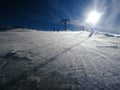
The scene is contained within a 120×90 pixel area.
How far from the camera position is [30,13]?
409 ft

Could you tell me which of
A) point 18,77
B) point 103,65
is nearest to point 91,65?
point 103,65

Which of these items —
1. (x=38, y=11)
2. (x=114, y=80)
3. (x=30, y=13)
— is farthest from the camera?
(x=38, y=11)

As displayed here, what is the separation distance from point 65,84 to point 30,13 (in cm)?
13386

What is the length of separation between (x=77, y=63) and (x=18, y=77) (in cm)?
166

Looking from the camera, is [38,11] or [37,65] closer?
[37,65]

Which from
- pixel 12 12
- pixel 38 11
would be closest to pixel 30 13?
pixel 38 11

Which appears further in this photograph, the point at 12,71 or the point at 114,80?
the point at 12,71

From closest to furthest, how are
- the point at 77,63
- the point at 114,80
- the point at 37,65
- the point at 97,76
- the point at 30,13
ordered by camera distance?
the point at 114,80 → the point at 97,76 → the point at 37,65 → the point at 77,63 → the point at 30,13

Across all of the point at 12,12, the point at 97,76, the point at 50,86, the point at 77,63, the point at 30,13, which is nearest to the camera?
the point at 50,86

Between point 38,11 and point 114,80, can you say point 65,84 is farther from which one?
point 38,11

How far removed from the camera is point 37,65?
2832mm

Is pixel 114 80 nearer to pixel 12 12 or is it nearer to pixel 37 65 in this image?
pixel 37 65

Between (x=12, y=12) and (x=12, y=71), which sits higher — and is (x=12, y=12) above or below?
above

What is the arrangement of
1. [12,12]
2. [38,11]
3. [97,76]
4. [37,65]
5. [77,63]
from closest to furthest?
[97,76]
[37,65]
[77,63]
[12,12]
[38,11]
